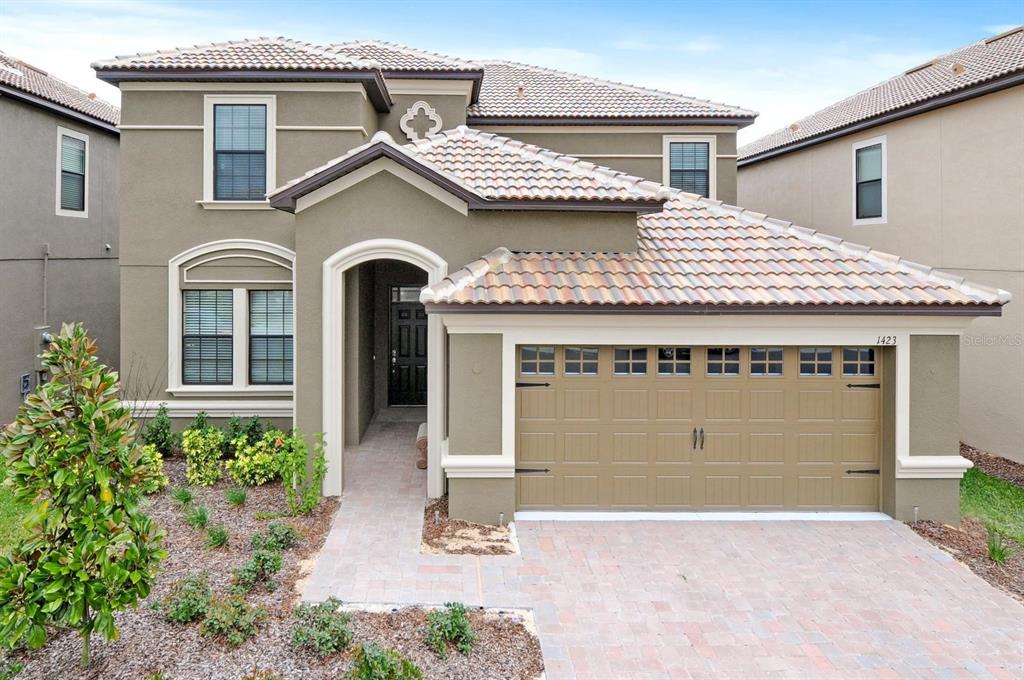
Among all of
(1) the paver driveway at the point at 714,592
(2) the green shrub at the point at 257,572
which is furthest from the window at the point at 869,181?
(2) the green shrub at the point at 257,572

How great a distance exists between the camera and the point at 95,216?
18.1m

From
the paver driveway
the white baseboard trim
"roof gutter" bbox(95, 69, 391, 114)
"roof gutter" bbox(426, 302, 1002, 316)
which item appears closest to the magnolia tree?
the paver driveway

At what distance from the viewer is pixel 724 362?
32.9 feet

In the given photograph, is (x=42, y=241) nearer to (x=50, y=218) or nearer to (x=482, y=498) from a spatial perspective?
(x=50, y=218)

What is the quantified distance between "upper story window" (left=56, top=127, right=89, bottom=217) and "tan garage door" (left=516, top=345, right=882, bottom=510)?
1352 cm

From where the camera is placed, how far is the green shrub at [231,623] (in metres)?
6.24

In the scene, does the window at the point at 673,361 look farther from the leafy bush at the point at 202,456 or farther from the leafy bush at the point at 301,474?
the leafy bush at the point at 202,456

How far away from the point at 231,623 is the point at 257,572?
1.25m

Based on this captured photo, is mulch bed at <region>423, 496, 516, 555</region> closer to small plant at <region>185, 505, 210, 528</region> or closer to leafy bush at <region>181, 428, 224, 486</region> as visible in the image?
small plant at <region>185, 505, 210, 528</region>

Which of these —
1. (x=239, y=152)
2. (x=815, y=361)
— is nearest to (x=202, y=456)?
(x=239, y=152)

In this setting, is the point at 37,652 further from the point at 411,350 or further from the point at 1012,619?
the point at 411,350

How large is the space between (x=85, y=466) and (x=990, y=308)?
10599 mm

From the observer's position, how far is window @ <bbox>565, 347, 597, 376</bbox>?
32.5 ft

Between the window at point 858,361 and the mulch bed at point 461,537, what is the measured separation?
5328mm
